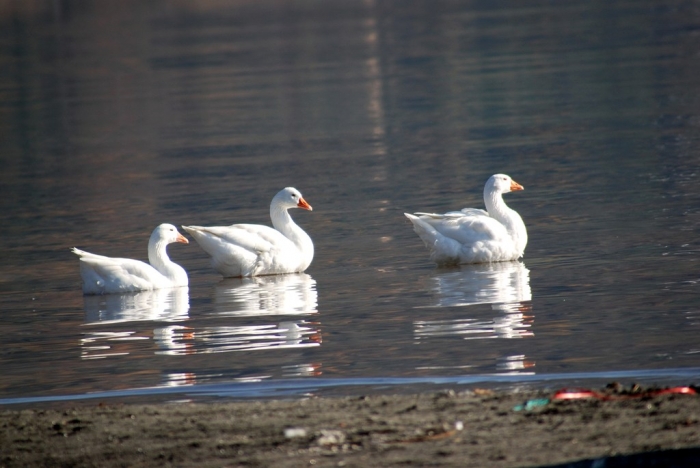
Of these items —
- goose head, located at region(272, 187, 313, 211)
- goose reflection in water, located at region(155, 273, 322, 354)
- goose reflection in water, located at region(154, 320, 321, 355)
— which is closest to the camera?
goose reflection in water, located at region(154, 320, 321, 355)

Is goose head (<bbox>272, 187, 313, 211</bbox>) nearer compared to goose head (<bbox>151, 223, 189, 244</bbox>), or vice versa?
goose head (<bbox>151, 223, 189, 244</bbox>)

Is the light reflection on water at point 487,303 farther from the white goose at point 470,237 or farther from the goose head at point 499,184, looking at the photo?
the goose head at point 499,184

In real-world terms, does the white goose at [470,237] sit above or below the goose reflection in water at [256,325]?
above

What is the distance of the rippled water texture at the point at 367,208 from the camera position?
10.0 meters

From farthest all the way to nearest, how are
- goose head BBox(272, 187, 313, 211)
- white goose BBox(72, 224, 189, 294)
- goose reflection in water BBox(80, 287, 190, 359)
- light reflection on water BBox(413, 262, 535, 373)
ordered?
goose head BBox(272, 187, 313, 211), white goose BBox(72, 224, 189, 294), goose reflection in water BBox(80, 287, 190, 359), light reflection on water BBox(413, 262, 535, 373)

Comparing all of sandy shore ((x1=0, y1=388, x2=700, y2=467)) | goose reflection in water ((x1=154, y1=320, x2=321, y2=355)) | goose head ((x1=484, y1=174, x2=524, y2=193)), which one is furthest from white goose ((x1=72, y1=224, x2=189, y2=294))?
sandy shore ((x1=0, y1=388, x2=700, y2=467))

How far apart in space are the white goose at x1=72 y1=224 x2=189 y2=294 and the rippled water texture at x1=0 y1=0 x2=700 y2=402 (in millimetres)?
173

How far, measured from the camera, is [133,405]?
28.6ft

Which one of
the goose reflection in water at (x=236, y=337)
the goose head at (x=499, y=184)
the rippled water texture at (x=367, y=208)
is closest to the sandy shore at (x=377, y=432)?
the rippled water texture at (x=367, y=208)

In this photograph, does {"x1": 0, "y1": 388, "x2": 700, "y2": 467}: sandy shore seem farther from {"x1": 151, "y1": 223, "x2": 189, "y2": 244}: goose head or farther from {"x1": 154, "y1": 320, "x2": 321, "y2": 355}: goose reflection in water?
{"x1": 151, "y1": 223, "x2": 189, "y2": 244}: goose head

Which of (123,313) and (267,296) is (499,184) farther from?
(123,313)

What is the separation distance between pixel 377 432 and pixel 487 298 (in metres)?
4.79

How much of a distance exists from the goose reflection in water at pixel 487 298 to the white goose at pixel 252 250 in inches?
67.0

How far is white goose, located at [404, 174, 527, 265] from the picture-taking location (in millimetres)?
13875
